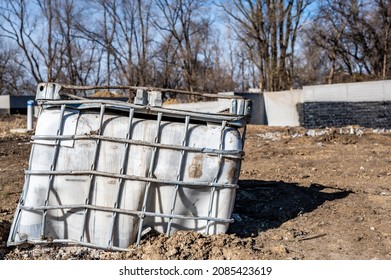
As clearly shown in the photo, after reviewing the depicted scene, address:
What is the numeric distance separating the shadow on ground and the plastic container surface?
72cm

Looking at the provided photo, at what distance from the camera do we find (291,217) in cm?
490

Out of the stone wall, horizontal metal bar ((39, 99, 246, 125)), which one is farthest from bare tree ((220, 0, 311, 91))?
horizontal metal bar ((39, 99, 246, 125))

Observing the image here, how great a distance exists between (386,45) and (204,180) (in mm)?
30483

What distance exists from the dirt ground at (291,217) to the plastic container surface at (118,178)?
0.15 meters

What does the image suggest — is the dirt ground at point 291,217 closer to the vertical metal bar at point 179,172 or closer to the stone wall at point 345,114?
the vertical metal bar at point 179,172

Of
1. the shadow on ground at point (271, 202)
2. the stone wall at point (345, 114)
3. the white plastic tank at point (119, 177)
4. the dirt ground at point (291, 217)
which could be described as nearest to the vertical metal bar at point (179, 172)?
the white plastic tank at point (119, 177)

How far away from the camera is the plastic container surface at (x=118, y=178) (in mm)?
3850

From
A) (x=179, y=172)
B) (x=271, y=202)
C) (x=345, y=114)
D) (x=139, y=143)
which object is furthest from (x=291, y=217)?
(x=345, y=114)

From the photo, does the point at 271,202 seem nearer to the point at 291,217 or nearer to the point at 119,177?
the point at 291,217

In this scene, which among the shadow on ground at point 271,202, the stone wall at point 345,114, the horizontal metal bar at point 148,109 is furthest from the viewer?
the stone wall at point 345,114

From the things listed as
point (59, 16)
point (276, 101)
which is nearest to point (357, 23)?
point (276, 101)

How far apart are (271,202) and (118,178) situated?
7.35 feet

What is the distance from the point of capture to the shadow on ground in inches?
182

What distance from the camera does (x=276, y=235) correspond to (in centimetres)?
429
